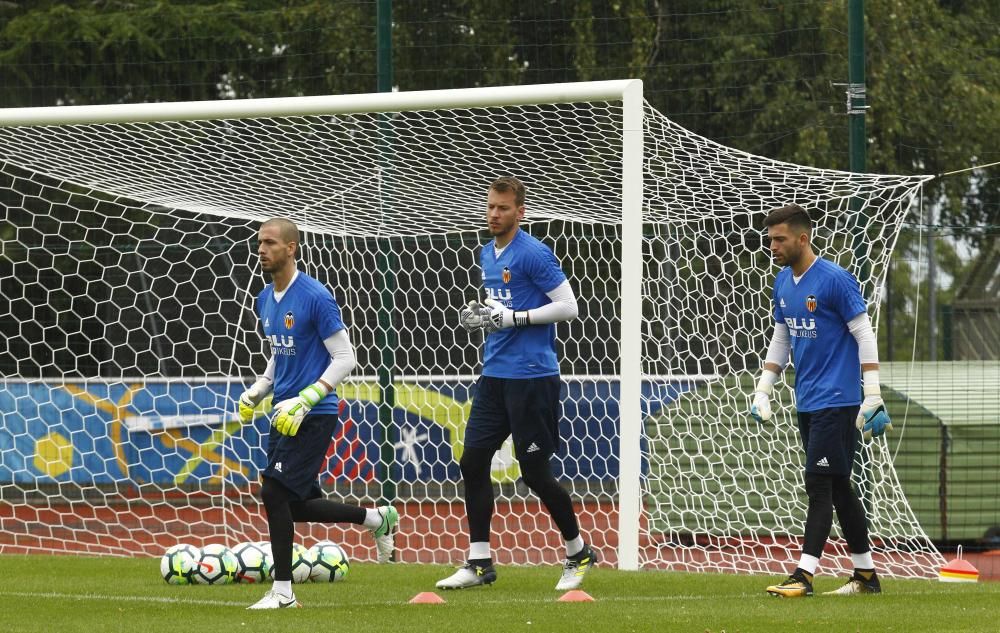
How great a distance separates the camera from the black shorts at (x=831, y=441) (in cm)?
661

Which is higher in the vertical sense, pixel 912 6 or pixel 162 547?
pixel 912 6

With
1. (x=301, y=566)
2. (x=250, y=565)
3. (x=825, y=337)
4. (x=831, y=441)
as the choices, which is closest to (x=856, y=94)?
(x=825, y=337)

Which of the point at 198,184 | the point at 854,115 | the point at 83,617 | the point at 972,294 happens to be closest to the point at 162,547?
the point at 198,184

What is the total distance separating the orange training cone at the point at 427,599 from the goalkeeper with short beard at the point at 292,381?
1.95 feet

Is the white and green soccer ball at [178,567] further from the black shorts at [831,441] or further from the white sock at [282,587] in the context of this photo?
the black shorts at [831,441]

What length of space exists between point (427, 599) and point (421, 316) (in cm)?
478

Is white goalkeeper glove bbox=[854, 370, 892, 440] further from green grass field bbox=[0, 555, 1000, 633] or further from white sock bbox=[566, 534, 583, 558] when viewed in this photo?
white sock bbox=[566, 534, 583, 558]

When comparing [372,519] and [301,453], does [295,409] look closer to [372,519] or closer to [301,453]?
[301,453]

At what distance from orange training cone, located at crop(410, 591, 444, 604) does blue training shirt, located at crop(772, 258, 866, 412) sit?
201 cm

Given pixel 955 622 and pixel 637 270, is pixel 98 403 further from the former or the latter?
pixel 955 622

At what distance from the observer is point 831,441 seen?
6.61m

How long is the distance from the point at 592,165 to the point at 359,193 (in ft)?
5.45

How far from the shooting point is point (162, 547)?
10.6 meters

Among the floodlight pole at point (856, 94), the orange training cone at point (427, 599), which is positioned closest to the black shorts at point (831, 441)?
the orange training cone at point (427, 599)
